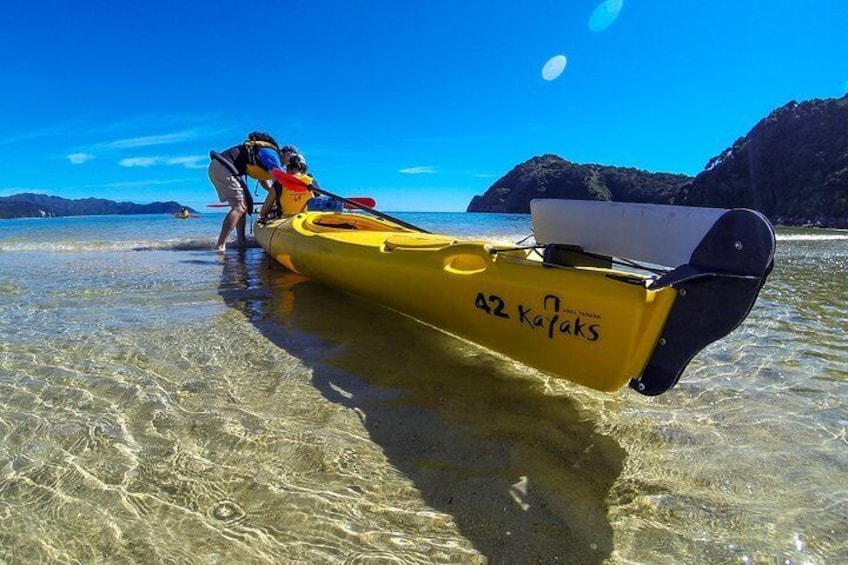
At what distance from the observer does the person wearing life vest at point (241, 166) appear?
343 inches

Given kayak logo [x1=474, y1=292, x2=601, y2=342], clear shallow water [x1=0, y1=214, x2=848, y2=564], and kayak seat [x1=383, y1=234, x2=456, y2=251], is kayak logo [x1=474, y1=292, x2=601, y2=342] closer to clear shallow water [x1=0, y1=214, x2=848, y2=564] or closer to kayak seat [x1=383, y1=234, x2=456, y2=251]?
clear shallow water [x1=0, y1=214, x2=848, y2=564]

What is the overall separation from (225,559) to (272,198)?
6.92m

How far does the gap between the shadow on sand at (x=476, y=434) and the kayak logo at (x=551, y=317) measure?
18.9 inches

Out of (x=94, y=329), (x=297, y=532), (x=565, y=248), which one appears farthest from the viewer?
(x=94, y=329)

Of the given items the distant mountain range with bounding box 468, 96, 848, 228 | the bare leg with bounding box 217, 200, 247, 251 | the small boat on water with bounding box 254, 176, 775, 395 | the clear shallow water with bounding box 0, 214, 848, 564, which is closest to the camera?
the clear shallow water with bounding box 0, 214, 848, 564

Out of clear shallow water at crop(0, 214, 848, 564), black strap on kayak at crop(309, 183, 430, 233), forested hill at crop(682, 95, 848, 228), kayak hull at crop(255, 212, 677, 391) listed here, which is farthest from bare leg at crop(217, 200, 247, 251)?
forested hill at crop(682, 95, 848, 228)

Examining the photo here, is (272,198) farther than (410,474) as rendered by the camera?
Yes

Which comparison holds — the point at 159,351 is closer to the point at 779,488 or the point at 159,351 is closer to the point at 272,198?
the point at 779,488

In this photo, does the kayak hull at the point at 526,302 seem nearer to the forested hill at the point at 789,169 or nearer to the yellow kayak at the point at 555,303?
the yellow kayak at the point at 555,303

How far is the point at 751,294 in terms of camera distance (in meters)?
1.76

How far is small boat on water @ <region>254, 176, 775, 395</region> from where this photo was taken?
1832 mm

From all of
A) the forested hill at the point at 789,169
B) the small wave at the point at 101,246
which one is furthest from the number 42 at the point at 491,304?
the forested hill at the point at 789,169

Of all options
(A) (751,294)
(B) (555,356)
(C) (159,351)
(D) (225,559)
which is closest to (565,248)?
(B) (555,356)

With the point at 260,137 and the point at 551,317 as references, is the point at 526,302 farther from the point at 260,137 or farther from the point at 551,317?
the point at 260,137
